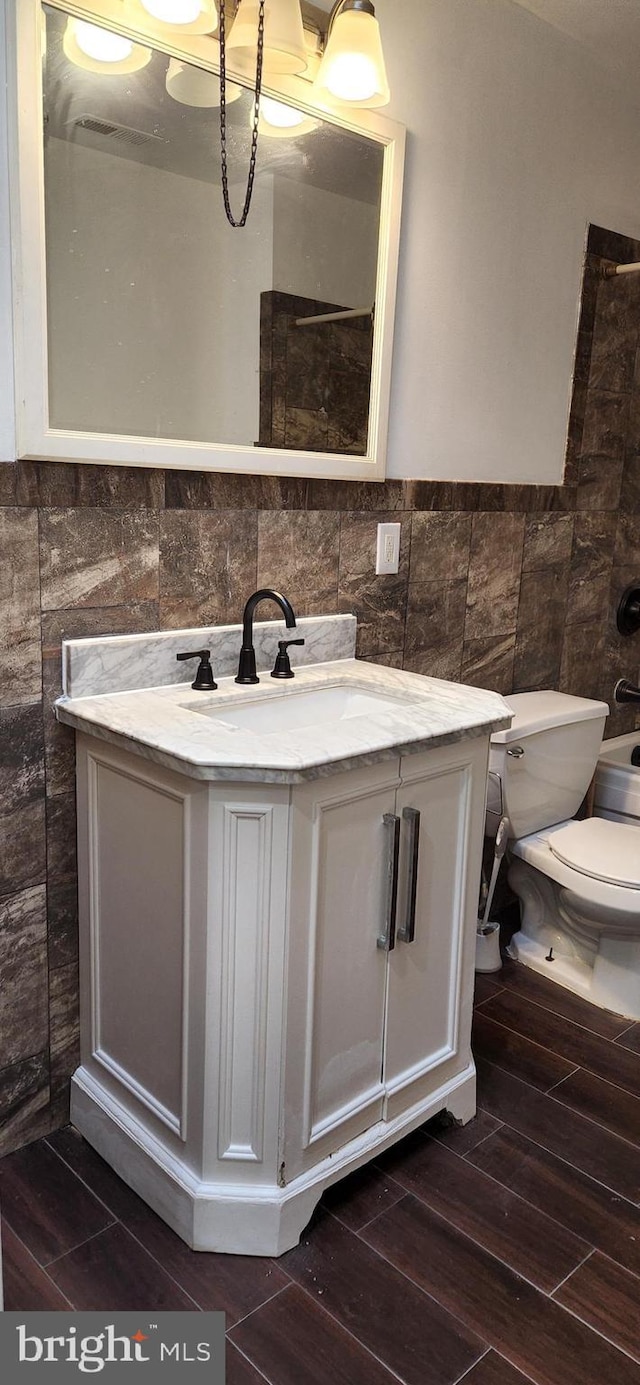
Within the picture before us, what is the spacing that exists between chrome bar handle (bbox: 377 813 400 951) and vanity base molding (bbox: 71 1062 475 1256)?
0.36m

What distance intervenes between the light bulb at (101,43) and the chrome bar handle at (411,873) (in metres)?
1.33

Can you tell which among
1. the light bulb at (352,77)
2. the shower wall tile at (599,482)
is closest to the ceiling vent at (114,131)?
the light bulb at (352,77)

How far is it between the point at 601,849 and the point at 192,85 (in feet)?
6.01

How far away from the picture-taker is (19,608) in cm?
162

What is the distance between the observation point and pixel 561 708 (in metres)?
2.49

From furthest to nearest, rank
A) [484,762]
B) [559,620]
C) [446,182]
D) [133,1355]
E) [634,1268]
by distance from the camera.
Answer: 1. [559,620]
2. [446,182]
3. [484,762]
4. [634,1268]
5. [133,1355]

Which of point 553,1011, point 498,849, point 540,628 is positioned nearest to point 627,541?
point 540,628

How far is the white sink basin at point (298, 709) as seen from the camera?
1.82 meters

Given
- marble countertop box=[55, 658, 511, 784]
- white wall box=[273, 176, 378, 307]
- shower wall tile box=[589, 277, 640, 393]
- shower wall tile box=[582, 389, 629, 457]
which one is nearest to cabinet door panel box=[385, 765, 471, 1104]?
marble countertop box=[55, 658, 511, 784]

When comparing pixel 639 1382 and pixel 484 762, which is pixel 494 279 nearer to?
pixel 484 762

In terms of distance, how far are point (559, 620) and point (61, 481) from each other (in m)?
1.67

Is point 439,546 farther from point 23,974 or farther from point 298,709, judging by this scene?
point 23,974

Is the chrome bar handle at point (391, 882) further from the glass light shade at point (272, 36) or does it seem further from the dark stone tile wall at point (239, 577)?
the glass light shade at point (272, 36)

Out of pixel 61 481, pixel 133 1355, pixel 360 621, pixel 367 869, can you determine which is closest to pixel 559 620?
pixel 360 621
